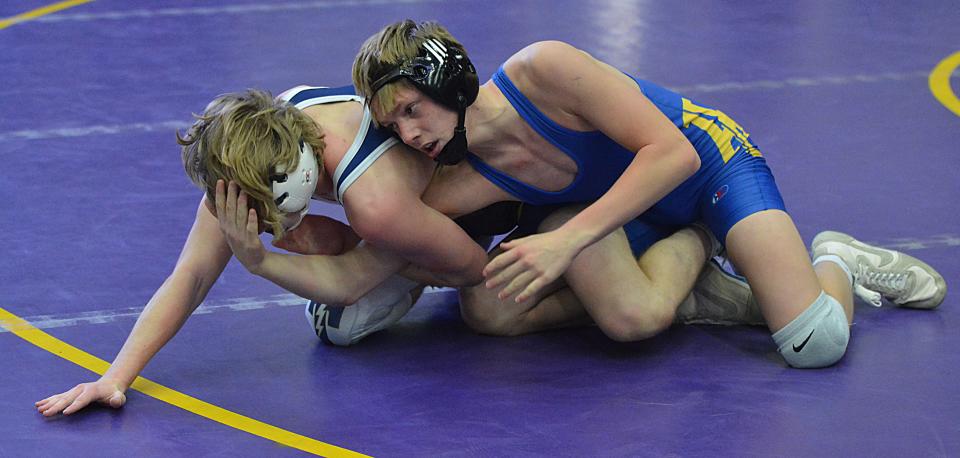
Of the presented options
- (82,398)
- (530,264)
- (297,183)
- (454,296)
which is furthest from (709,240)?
(82,398)

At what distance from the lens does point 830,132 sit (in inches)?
218

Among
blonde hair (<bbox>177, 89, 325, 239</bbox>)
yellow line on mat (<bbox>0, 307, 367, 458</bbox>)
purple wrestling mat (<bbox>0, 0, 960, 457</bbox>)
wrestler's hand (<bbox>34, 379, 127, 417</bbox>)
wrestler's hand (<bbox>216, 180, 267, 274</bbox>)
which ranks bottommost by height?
purple wrestling mat (<bbox>0, 0, 960, 457</bbox>)

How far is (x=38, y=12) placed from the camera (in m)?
7.71

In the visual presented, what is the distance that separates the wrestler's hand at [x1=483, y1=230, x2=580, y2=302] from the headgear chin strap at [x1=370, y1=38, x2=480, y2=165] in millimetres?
333

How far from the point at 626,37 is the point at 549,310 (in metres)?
3.23

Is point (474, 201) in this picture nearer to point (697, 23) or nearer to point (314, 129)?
point (314, 129)

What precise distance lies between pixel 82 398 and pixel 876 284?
7.44 ft

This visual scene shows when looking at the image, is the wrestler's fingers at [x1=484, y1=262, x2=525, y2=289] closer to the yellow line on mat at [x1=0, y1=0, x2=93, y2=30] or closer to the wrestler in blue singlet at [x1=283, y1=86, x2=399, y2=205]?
the wrestler in blue singlet at [x1=283, y1=86, x2=399, y2=205]

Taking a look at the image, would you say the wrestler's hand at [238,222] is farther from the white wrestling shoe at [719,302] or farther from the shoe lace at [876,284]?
the shoe lace at [876,284]

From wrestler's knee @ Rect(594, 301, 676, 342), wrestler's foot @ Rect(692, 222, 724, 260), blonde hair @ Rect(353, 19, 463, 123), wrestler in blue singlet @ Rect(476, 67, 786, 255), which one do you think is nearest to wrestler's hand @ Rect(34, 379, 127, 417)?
blonde hair @ Rect(353, 19, 463, 123)

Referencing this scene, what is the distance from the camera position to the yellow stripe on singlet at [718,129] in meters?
4.05

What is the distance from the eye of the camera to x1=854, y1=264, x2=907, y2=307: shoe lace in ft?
13.4


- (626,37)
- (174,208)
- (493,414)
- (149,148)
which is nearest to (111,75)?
(149,148)

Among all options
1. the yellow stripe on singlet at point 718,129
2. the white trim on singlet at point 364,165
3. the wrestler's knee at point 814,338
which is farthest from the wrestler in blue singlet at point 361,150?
the wrestler's knee at point 814,338
